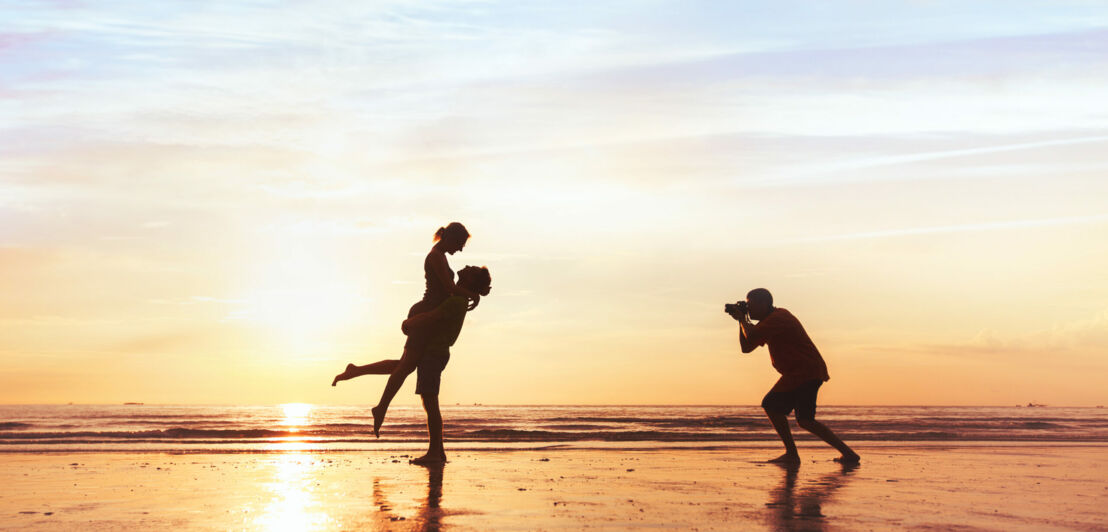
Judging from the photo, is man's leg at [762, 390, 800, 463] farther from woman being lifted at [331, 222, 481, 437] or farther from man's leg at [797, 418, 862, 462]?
woman being lifted at [331, 222, 481, 437]

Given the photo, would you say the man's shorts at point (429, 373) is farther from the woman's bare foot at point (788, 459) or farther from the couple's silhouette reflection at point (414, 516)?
the woman's bare foot at point (788, 459)

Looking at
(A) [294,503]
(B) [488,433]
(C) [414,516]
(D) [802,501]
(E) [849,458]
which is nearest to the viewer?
(C) [414,516]

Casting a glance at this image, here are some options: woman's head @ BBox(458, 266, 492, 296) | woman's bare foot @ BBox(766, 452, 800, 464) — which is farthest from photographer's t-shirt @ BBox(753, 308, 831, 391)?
woman's head @ BBox(458, 266, 492, 296)

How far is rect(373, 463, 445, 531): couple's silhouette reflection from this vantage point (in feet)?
15.8

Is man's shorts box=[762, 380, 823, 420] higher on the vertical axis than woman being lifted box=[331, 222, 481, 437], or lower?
lower

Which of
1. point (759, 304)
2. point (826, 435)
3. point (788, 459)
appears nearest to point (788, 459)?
point (788, 459)

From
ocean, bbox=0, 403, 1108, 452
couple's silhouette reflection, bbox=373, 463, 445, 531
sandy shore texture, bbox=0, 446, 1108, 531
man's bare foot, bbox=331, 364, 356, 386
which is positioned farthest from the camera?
ocean, bbox=0, 403, 1108, 452

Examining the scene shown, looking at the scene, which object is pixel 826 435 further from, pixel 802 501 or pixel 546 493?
pixel 546 493

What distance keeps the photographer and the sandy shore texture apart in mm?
514

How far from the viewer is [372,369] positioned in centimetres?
891

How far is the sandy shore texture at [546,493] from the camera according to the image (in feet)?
16.9

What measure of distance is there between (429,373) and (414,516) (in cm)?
369

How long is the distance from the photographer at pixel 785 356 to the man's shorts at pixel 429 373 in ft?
9.27

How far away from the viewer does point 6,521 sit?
520cm
